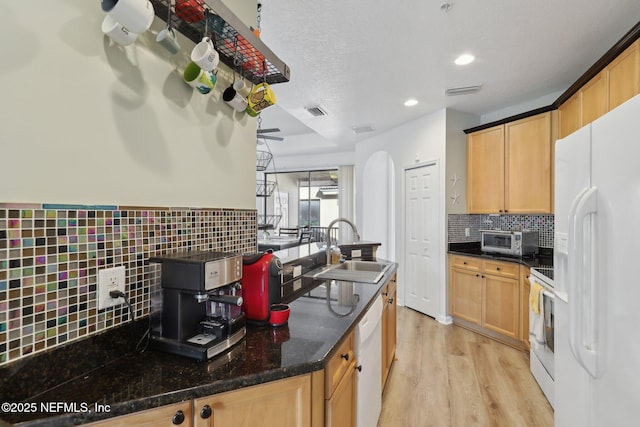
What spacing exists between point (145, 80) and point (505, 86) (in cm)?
340

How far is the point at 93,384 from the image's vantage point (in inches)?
32.8

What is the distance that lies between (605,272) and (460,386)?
177 cm

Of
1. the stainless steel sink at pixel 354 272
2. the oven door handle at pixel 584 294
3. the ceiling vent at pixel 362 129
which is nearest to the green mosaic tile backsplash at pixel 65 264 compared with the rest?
the stainless steel sink at pixel 354 272

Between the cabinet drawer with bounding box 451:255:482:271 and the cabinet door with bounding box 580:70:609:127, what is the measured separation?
1652mm

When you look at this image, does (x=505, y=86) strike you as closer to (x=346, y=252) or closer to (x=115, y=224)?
(x=346, y=252)

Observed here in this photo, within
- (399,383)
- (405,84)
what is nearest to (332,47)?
(405,84)

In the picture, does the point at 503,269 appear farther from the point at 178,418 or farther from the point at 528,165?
the point at 178,418

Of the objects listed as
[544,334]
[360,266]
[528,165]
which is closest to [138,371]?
[360,266]

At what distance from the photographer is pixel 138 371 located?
35.6 inches

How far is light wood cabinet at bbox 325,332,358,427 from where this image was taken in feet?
3.58

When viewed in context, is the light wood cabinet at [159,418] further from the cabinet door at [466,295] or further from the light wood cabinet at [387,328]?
the cabinet door at [466,295]

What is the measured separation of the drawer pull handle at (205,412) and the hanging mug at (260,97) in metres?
1.33

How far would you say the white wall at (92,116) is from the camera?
79 cm

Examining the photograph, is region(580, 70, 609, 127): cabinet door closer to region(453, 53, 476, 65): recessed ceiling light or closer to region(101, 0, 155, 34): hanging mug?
region(453, 53, 476, 65): recessed ceiling light
